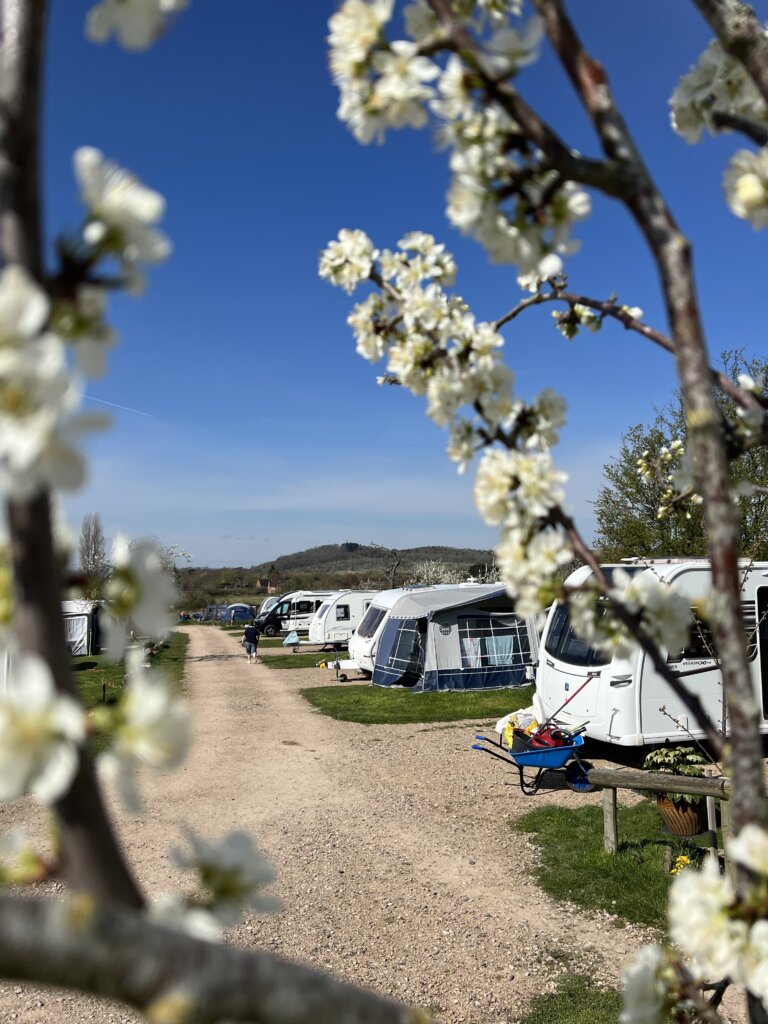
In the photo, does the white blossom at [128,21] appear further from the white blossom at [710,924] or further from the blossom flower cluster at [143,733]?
the white blossom at [710,924]

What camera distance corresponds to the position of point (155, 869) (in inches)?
272

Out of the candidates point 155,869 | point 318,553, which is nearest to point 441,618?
point 155,869

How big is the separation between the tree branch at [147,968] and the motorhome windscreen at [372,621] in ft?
63.2

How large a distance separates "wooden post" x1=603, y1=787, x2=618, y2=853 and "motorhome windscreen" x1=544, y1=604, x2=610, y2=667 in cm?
307

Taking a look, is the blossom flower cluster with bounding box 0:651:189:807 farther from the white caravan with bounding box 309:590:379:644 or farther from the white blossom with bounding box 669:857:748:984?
the white caravan with bounding box 309:590:379:644

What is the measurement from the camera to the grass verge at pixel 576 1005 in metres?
4.51

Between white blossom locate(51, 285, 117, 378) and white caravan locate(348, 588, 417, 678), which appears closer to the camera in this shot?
white blossom locate(51, 285, 117, 378)

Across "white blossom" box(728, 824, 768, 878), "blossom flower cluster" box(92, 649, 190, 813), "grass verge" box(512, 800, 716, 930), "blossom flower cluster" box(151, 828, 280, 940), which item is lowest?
"grass verge" box(512, 800, 716, 930)

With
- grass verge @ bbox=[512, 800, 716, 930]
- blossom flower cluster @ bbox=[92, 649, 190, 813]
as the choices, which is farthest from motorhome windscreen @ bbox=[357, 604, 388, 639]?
blossom flower cluster @ bbox=[92, 649, 190, 813]

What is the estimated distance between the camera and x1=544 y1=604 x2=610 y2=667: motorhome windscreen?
10430 mm

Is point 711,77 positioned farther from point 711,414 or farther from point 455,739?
point 455,739

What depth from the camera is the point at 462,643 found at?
17.6m

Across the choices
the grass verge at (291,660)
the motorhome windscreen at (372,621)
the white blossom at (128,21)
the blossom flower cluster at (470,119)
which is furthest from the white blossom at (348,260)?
the grass verge at (291,660)

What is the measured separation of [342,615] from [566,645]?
18.4m
